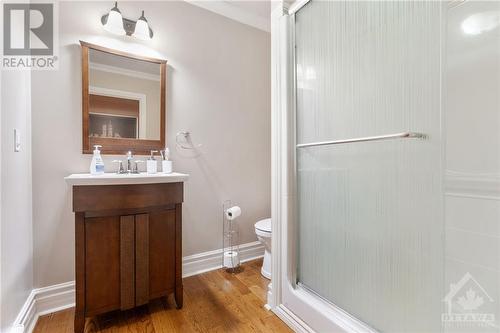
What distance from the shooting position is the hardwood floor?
1.43m

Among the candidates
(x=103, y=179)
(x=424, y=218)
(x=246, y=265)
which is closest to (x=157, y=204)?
(x=103, y=179)

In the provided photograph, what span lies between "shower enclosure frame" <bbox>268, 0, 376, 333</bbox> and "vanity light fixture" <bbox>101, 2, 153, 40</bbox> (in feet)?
3.20

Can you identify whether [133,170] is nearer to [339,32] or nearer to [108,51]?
[108,51]

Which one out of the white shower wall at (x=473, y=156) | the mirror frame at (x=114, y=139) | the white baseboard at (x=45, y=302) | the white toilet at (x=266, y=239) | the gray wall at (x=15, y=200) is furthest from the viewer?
the white toilet at (x=266, y=239)

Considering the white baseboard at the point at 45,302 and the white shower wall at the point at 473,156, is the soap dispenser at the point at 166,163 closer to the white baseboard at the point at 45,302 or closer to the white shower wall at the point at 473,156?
the white baseboard at the point at 45,302

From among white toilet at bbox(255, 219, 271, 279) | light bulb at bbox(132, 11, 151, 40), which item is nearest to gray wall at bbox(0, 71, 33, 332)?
light bulb at bbox(132, 11, 151, 40)

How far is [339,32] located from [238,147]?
1360 millimetres

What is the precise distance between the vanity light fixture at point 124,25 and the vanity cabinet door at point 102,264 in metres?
1.33

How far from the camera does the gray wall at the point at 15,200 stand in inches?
46.1

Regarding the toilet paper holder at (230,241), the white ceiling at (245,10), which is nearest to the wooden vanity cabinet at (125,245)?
the toilet paper holder at (230,241)

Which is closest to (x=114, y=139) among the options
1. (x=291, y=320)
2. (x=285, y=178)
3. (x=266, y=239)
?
(x=285, y=178)

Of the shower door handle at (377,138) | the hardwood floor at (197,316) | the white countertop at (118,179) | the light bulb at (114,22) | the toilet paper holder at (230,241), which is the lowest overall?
the hardwood floor at (197,316)

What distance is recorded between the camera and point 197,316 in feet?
5.07

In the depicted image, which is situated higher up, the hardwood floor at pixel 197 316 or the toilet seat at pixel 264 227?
the toilet seat at pixel 264 227
